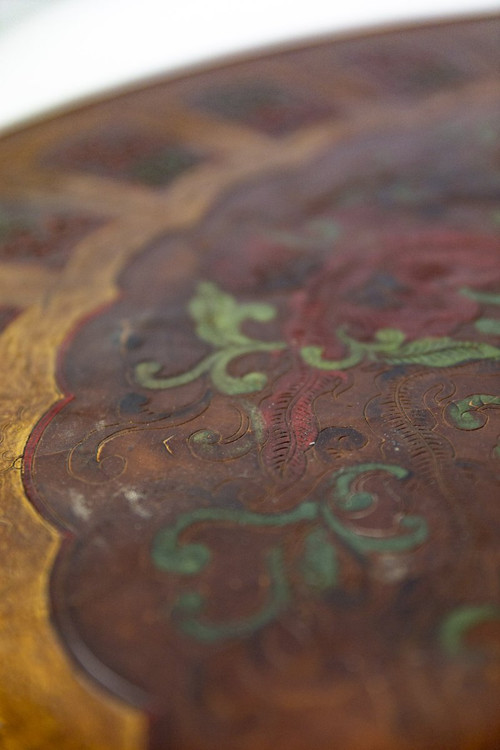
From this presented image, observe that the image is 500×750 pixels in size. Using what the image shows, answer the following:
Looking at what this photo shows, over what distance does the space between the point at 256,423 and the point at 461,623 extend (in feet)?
1.13

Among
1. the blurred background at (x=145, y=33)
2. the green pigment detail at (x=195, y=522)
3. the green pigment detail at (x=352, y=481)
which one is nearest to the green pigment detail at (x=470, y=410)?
the green pigment detail at (x=352, y=481)

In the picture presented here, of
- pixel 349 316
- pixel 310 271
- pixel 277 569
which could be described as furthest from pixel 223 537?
pixel 310 271

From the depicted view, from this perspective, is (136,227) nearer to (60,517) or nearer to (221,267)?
(221,267)

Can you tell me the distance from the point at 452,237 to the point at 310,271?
0.85 feet

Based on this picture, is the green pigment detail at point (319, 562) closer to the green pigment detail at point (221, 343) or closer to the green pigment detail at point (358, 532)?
the green pigment detail at point (358, 532)

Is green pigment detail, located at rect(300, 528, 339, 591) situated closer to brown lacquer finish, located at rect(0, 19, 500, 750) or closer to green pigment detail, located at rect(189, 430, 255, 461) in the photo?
brown lacquer finish, located at rect(0, 19, 500, 750)

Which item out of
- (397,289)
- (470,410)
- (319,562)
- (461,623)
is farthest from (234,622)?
(397,289)

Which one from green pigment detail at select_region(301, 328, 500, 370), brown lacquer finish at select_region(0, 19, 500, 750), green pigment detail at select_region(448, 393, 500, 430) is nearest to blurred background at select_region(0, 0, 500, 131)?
brown lacquer finish at select_region(0, 19, 500, 750)

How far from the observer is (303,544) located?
0.72m

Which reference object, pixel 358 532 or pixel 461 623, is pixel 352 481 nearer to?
pixel 358 532

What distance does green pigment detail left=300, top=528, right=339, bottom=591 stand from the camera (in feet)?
2.26

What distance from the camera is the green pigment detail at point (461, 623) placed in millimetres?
626

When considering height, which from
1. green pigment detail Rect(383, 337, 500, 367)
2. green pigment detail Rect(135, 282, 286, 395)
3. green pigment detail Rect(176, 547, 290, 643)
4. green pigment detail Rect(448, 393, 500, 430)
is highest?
green pigment detail Rect(135, 282, 286, 395)

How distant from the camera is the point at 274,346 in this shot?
39.9 inches
